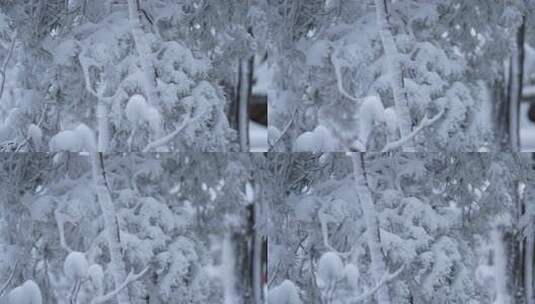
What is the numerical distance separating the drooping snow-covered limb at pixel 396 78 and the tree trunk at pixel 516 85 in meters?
0.35

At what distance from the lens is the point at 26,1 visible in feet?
7.93

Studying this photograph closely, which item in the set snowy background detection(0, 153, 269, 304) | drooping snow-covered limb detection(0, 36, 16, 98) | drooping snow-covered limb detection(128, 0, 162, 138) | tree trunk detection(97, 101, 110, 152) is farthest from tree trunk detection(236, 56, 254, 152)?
drooping snow-covered limb detection(0, 36, 16, 98)

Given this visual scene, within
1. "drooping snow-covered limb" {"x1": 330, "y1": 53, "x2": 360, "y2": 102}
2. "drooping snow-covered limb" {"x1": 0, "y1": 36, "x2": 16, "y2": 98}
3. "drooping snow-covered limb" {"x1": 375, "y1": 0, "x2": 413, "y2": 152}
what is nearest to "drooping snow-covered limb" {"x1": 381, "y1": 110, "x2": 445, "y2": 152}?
"drooping snow-covered limb" {"x1": 375, "y1": 0, "x2": 413, "y2": 152}

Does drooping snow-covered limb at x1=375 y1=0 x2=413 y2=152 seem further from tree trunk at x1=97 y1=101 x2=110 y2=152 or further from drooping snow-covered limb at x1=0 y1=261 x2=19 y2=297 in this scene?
drooping snow-covered limb at x1=0 y1=261 x2=19 y2=297

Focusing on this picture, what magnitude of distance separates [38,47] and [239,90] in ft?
2.39

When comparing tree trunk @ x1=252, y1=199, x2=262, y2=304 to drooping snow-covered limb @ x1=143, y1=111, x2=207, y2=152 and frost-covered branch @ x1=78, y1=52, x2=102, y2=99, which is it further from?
frost-covered branch @ x1=78, y1=52, x2=102, y2=99

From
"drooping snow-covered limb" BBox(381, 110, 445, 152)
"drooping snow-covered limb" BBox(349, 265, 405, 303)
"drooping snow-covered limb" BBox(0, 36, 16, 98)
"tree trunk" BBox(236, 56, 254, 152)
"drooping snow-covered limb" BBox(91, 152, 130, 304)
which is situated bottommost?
"drooping snow-covered limb" BBox(349, 265, 405, 303)

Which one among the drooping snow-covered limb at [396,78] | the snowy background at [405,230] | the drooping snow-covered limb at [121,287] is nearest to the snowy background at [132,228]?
the drooping snow-covered limb at [121,287]

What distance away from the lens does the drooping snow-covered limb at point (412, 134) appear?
2.32 m

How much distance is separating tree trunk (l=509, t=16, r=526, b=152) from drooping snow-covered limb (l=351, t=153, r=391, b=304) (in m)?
0.52

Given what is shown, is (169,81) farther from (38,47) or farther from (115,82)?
(38,47)

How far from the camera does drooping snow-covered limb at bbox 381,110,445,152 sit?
2318mm

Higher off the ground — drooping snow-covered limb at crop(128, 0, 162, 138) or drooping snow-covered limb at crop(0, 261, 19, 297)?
drooping snow-covered limb at crop(128, 0, 162, 138)

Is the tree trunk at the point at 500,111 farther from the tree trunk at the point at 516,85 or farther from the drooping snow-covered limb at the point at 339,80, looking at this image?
the drooping snow-covered limb at the point at 339,80
